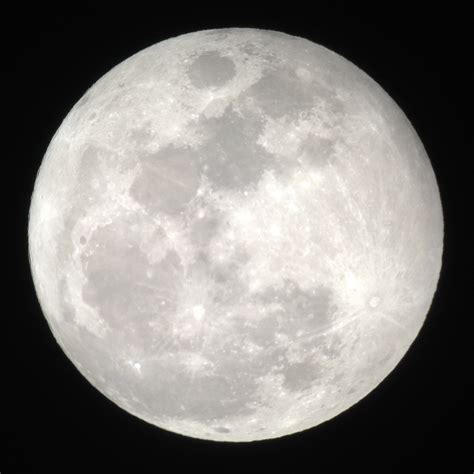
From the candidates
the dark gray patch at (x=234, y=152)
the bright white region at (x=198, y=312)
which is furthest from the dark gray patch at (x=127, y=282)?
the dark gray patch at (x=234, y=152)

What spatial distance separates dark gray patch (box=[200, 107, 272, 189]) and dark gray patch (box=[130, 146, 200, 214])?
0.30 ft

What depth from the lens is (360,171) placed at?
4098 millimetres

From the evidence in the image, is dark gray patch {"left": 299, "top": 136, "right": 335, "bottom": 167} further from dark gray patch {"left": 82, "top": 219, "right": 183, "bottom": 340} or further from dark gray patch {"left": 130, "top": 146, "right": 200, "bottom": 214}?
dark gray patch {"left": 82, "top": 219, "right": 183, "bottom": 340}

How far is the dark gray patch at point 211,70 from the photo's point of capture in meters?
4.16

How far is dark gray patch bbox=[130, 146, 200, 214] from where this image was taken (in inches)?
155

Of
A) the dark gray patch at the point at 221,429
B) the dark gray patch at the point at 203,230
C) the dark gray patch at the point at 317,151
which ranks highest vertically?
the dark gray patch at the point at 317,151

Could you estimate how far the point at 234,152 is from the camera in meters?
3.96

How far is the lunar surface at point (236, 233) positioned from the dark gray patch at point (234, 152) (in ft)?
0.03

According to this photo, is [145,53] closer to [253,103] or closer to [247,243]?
[253,103]

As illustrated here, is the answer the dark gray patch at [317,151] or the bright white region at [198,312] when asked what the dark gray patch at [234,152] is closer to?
the dark gray patch at [317,151]

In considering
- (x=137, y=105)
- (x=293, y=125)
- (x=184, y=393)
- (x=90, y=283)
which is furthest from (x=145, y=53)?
(x=184, y=393)

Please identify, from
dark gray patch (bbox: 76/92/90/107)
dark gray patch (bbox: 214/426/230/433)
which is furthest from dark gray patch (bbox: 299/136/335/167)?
dark gray patch (bbox: 214/426/230/433)

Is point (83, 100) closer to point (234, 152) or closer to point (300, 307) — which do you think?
point (234, 152)

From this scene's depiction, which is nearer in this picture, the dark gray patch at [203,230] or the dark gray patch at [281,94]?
the dark gray patch at [203,230]
